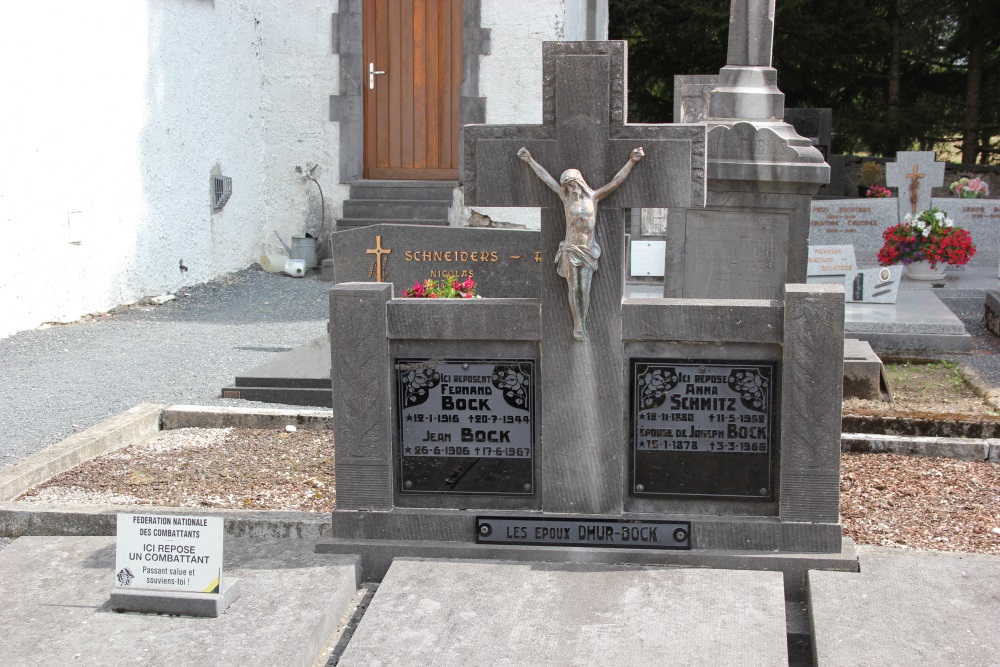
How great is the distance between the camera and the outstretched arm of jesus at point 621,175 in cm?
379

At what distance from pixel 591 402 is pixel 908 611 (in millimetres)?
1232

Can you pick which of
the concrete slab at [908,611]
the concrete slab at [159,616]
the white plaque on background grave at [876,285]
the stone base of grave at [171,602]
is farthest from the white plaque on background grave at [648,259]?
the stone base of grave at [171,602]

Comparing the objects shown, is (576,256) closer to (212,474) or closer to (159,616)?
(159,616)

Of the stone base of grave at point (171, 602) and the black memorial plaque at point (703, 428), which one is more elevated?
the black memorial plaque at point (703, 428)

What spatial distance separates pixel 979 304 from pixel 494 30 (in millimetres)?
6049

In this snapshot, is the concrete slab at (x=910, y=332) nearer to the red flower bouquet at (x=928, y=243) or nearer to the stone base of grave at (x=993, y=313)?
the stone base of grave at (x=993, y=313)

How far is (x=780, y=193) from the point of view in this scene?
259 inches

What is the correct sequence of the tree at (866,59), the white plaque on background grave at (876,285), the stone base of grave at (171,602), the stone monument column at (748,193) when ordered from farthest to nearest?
the tree at (866,59) → the white plaque on background grave at (876,285) → the stone monument column at (748,193) → the stone base of grave at (171,602)

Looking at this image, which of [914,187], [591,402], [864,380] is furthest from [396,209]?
[591,402]

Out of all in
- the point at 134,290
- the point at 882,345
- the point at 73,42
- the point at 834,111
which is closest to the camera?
the point at 882,345

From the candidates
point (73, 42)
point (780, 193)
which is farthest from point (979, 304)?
point (73, 42)

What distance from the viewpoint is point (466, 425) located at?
397 cm

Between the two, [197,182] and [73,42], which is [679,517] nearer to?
[73,42]

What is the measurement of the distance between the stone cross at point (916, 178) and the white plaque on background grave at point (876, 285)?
4805mm
